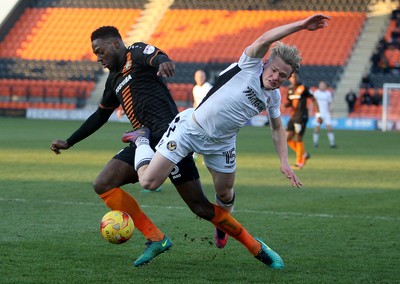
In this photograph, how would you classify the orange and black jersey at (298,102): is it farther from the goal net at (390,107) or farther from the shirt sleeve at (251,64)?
the goal net at (390,107)

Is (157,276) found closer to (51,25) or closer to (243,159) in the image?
(243,159)

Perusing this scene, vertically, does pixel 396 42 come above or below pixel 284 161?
below

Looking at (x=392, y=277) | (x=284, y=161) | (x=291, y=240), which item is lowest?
(x=291, y=240)

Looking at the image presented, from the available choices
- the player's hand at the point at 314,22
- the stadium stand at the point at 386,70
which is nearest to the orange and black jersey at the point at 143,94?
the player's hand at the point at 314,22

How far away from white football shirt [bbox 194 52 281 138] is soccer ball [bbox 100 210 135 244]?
3.56 feet

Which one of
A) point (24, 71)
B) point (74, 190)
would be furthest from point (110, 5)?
point (74, 190)

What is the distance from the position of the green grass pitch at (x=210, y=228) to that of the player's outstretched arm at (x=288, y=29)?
186 cm

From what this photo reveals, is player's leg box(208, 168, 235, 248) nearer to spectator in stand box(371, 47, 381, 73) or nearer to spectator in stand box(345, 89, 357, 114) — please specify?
spectator in stand box(345, 89, 357, 114)

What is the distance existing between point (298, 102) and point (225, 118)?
1445 centimetres

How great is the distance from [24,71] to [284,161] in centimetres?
4335

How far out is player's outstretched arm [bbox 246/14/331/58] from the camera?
6.39 m

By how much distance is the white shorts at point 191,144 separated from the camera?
713 cm

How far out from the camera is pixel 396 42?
4428 centimetres

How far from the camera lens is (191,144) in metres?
7.20
